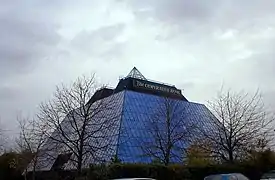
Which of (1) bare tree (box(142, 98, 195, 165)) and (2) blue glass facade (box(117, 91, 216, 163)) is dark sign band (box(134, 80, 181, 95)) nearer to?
(2) blue glass facade (box(117, 91, 216, 163))

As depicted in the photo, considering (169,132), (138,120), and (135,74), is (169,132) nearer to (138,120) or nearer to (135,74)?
(138,120)

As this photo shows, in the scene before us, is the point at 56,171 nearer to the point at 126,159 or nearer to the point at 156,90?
the point at 126,159

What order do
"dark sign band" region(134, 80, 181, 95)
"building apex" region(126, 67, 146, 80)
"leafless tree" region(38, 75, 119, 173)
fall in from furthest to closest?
1. "building apex" region(126, 67, 146, 80)
2. "dark sign band" region(134, 80, 181, 95)
3. "leafless tree" region(38, 75, 119, 173)

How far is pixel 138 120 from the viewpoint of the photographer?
52.9 meters

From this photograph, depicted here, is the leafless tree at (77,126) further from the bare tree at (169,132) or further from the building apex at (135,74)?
the building apex at (135,74)

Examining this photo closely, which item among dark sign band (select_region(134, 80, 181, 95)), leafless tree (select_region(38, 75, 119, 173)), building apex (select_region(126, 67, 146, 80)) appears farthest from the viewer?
building apex (select_region(126, 67, 146, 80))

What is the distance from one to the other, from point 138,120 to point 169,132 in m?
11.7

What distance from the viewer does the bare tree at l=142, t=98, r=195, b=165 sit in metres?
42.9

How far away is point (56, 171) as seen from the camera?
3781cm

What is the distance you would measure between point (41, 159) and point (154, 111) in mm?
19614

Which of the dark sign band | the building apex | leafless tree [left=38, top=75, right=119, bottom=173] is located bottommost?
leafless tree [left=38, top=75, right=119, bottom=173]

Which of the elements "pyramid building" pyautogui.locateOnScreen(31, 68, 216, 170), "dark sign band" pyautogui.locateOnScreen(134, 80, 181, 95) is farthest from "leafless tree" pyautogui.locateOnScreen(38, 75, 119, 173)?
"dark sign band" pyautogui.locateOnScreen(134, 80, 181, 95)

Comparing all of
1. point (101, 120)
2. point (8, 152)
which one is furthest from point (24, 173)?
point (101, 120)

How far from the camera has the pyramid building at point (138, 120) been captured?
36.9 m
